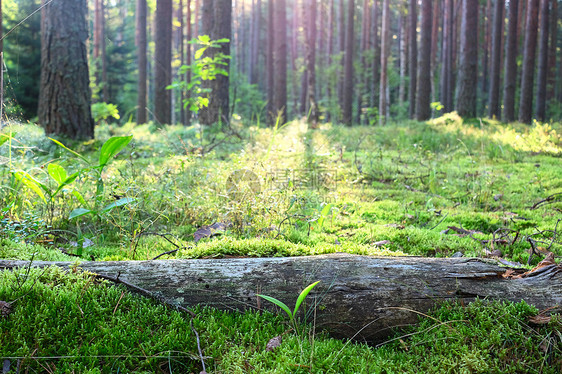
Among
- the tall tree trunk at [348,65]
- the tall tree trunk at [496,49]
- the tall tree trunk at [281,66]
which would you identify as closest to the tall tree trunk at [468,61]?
the tall tree trunk at [496,49]

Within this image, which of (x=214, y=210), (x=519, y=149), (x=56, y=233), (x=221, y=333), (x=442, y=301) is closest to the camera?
(x=221, y=333)

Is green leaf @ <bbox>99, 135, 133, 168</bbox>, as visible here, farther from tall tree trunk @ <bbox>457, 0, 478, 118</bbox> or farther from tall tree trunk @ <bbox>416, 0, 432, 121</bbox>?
tall tree trunk @ <bbox>416, 0, 432, 121</bbox>

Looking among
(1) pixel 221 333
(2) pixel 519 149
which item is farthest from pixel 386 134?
(1) pixel 221 333

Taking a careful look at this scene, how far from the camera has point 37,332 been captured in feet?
5.61

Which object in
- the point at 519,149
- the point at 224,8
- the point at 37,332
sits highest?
the point at 224,8

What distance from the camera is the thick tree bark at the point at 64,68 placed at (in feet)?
21.3

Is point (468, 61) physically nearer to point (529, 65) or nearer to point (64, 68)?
point (529, 65)

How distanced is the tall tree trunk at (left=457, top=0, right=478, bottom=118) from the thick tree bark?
1088 centimetres

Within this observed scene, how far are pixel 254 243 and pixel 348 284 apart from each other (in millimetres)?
737

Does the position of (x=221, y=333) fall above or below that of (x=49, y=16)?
below

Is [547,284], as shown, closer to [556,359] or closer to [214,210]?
[556,359]

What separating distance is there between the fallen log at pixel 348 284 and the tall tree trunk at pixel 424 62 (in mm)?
13243

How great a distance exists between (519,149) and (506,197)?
327 cm

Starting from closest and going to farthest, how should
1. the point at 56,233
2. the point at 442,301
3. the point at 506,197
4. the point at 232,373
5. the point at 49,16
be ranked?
1. the point at 232,373
2. the point at 442,301
3. the point at 56,233
4. the point at 506,197
5. the point at 49,16
